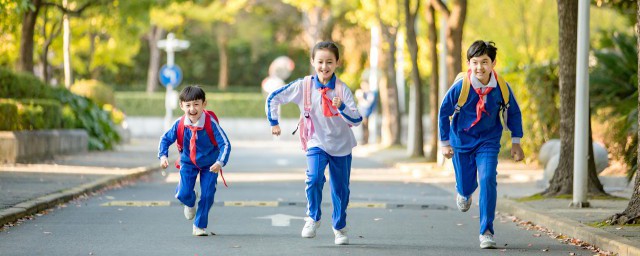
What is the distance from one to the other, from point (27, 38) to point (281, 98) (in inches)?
746

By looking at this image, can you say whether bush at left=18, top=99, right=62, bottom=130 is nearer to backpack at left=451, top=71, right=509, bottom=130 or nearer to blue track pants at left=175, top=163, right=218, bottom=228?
blue track pants at left=175, top=163, right=218, bottom=228

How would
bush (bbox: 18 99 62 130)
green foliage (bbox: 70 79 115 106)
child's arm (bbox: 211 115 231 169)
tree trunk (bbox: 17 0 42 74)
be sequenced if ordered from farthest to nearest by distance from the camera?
1. green foliage (bbox: 70 79 115 106)
2. tree trunk (bbox: 17 0 42 74)
3. bush (bbox: 18 99 62 130)
4. child's arm (bbox: 211 115 231 169)

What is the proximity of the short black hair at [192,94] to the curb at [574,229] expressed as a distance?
353 centimetres

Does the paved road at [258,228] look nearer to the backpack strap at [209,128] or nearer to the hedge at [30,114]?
the backpack strap at [209,128]

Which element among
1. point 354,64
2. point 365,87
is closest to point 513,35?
point 365,87

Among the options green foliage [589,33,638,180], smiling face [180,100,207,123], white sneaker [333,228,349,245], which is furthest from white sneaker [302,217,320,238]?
green foliage [589,33,638,180]

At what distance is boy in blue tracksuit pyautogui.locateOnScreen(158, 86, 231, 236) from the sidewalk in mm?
3237

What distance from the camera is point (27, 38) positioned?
29.6 meters

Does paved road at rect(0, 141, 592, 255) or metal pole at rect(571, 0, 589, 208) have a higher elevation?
metal pole at rect(571, 0, 589, 208)

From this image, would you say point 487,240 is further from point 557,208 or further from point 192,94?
point 557,208

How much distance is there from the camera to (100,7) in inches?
1313

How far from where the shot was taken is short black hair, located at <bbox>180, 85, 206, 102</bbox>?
1198 centimetres

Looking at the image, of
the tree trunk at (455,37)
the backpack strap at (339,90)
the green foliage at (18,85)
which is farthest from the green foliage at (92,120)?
the backpack strap at (339,90)

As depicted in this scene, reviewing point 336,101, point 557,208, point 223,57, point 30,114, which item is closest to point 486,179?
point 336,101
